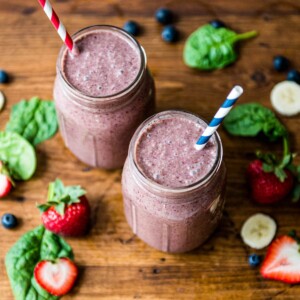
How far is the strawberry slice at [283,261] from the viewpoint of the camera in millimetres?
1819

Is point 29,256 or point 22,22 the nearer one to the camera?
point 29,256

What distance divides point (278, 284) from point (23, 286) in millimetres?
700

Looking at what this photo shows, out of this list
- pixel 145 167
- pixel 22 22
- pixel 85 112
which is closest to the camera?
pixel 145 167

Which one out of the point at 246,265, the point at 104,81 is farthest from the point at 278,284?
the point at 104,81

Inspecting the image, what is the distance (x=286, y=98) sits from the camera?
2049 mm

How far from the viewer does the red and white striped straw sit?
5.44 feet

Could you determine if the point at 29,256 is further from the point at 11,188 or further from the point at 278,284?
the point at 278,284

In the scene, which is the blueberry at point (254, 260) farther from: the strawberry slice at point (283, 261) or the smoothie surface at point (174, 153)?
the smoothie surface at point (174, 153)

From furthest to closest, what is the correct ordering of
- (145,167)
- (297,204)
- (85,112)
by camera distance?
(297,204)
(85,112)
(145,167)

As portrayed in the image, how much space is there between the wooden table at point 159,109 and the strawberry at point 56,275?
0.03 metres

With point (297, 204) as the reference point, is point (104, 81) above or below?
above

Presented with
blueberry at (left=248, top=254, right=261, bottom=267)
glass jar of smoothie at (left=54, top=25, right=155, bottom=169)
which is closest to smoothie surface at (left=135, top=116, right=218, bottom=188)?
glass jar of smoothie at (left=54, top=25, right=155, bottom=169)

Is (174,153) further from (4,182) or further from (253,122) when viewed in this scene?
(4,182)

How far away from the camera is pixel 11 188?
1.93 meters
